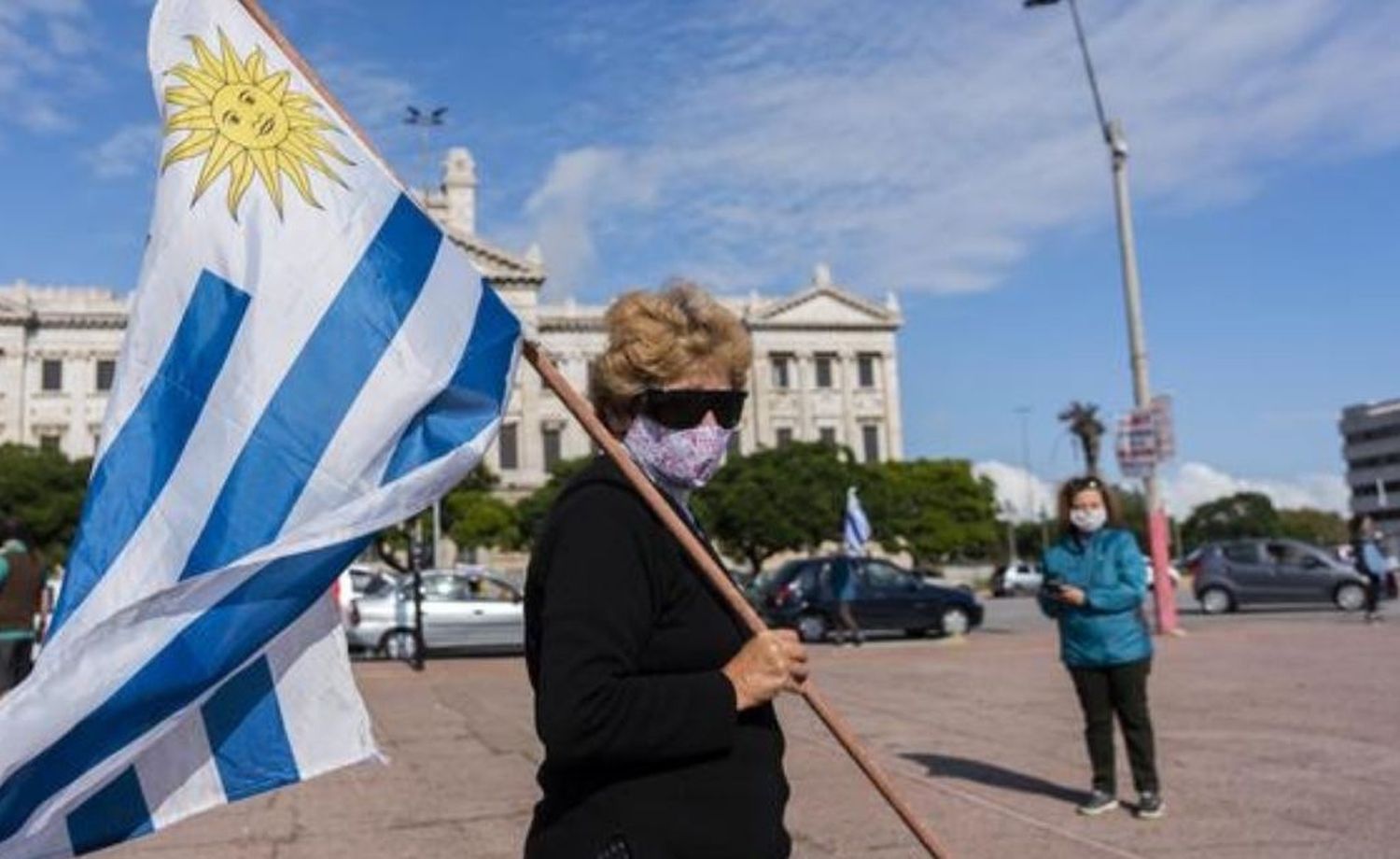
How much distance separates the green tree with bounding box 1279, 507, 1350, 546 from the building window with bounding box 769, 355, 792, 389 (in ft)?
178

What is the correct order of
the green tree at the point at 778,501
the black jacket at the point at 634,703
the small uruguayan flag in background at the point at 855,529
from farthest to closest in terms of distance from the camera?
the green tree at the point at 778,501 < the small uruguayan flag in background at the point at 855,529 < the black jacket at the point at 634,703

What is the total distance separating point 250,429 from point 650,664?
3.31 ft

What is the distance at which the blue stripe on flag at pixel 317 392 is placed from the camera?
2.81 metres

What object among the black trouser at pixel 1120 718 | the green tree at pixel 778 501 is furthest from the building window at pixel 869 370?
the black trouser at pixel 1120 718

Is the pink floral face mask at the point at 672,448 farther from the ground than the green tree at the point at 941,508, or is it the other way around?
the green tree at the point at 941,508

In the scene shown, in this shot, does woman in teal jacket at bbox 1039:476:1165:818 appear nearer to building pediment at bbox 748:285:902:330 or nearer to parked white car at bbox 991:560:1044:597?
parked white car at bbox 991:560:1044:597

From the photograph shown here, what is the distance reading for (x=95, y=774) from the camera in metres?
2.65

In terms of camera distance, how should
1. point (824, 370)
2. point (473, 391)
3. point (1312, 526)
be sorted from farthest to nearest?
point (1312, 526), point (824, 370), point (473, 391)

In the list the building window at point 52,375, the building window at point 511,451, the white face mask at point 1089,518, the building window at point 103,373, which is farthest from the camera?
the building window at point 511,451

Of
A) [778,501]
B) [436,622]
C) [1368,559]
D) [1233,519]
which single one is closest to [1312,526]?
[1233,519]

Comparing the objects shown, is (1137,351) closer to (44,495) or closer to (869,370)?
(44,495)

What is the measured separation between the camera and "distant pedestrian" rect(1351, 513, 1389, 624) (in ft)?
72.2

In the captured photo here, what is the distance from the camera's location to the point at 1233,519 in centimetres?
12256

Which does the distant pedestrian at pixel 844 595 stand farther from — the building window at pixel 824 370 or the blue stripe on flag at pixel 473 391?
the building window at pixel 824 370
